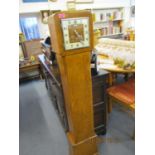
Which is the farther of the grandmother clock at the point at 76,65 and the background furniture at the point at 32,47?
the background furniture at the point at 32,47

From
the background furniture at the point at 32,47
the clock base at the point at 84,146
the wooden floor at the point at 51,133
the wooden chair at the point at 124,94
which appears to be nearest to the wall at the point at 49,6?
the background furniture at the point at 32,47

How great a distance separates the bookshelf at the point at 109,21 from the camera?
4.36 meters

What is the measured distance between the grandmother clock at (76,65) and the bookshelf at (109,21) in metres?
3.50

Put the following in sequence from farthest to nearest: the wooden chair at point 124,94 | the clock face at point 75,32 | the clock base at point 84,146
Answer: the wooden chair at point 124,94
the clock base at point 84,146
the clock face at point 75,32

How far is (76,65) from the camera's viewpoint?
3.64 ft

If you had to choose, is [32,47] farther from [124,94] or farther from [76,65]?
[76,65]

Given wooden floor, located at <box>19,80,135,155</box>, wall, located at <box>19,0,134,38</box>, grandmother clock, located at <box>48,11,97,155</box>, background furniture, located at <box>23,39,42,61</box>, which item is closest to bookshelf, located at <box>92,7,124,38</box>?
wall, located at <box>19,0,134,38</box>

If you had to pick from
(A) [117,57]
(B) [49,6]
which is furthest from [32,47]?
(A) [117,57]

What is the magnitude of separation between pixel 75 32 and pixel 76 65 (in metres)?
0.24

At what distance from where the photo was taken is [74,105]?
1225 mm

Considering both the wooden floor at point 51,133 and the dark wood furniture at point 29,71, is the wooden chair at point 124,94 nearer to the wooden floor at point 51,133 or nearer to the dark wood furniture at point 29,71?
the wooden floor at point 51,133
